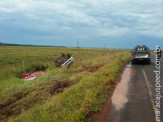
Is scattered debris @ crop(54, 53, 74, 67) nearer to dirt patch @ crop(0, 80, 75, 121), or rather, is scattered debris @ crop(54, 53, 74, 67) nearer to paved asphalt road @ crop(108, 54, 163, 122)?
dirt patch @ crop(0, 80, 75, 121)

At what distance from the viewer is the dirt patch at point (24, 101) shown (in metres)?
7.37

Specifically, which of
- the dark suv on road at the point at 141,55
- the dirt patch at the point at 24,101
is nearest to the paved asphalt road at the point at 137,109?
the dirt patch at the point at 24,101

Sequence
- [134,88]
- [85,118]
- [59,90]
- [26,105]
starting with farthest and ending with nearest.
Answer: [59,90]
[134,88]
[26,105]
[85,118]

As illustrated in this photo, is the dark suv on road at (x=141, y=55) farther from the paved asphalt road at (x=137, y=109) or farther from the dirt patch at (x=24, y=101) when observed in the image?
the dirt patch at (x=24, y=101)

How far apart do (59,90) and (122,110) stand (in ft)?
14.1

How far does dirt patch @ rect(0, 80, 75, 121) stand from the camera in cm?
737

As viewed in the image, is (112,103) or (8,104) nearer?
(112,103)

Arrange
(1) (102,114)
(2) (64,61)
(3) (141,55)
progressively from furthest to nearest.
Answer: (2) (64,61) < (3) (141,55) < (1) (102,114)

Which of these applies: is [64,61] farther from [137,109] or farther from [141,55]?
[137,109]

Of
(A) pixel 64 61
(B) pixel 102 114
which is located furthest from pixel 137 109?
(A) pixel 64 61

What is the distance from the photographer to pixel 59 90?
9.33m

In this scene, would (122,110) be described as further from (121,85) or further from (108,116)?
(121,85)

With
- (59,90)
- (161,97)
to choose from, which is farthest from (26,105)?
(161,97)

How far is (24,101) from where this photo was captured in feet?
27.0
